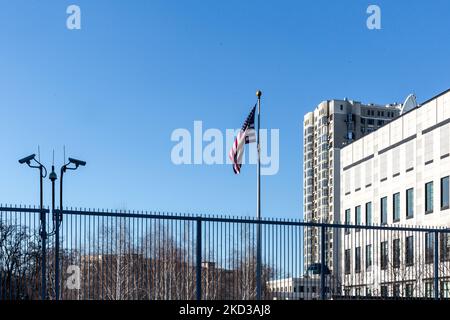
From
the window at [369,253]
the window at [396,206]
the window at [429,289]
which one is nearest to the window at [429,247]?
the window at [429,289]

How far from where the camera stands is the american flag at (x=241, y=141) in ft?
136

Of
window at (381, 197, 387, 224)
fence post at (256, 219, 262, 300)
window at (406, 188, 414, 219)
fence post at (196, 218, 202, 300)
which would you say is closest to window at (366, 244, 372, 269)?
fence post at (256, 219, 262, 300)

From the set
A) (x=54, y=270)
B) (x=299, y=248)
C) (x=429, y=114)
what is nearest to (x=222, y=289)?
(x=299, y=248)

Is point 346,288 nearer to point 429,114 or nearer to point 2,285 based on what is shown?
point 2,285

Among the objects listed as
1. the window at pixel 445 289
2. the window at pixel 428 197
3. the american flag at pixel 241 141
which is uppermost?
the american flag at pixel 241 141

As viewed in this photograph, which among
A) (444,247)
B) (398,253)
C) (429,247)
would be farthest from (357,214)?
(398,253)

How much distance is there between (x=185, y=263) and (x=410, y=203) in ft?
176

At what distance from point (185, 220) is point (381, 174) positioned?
5849 centimetres

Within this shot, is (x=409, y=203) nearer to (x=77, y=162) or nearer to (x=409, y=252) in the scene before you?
(x=77, y=162)

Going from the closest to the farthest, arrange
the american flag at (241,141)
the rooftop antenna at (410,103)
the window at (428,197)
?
the american flag at (241,141) < the window at (428,197) < the rooftop antenna at (410,103)

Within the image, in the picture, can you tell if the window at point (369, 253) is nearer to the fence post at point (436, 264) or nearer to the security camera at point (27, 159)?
the fence post at point (436, 264)

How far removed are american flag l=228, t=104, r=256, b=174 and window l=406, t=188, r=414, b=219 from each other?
32273mm

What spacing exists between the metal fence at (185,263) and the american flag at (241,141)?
58.7 ft

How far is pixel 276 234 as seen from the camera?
21.7 meters
